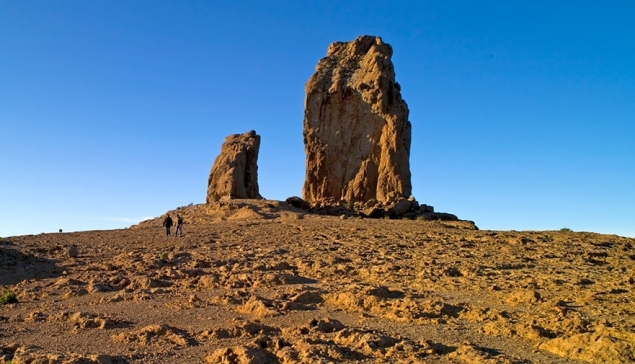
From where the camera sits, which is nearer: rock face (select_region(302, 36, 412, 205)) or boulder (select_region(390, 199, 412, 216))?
boulder (select_region(390, 199, 412, 216))

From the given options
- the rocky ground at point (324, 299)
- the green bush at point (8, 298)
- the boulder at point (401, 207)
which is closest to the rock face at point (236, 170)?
the boulder at point (401, 207)

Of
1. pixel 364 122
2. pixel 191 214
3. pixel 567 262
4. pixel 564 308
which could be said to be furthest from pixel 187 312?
pixel 364 122

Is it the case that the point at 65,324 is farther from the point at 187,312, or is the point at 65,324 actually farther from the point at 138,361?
the point at 138,361

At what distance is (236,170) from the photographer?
39.7 m

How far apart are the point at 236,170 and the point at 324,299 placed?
96.1ft

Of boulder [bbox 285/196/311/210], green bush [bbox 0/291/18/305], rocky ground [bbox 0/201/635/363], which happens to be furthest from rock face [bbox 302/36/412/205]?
green bush [bbox 0/291/18/305]

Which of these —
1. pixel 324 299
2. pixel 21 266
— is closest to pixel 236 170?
pixel 21 266

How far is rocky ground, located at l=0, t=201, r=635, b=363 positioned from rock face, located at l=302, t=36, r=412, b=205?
49.6ft

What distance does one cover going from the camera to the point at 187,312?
10.4 m

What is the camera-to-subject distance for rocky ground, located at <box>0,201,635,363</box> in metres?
7.61

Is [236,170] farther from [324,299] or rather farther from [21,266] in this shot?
[324,299]

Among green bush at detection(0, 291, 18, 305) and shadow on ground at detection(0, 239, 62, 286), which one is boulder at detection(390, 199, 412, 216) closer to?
shadow on ground at detection(0, 239, 62, 286)

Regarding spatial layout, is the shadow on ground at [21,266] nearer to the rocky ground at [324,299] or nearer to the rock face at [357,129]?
the rocky ground at [324,299]

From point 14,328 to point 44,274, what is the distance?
6.53 m
